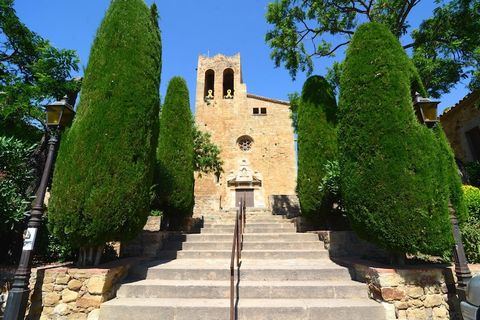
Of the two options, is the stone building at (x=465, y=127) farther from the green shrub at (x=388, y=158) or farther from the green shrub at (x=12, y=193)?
the green shrub at (x=12, y=193)

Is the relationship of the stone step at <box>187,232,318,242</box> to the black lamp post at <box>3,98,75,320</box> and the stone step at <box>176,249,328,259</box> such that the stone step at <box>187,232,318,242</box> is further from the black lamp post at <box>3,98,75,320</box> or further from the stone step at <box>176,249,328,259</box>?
the black lamp post at <box>3,98,75,320</box>

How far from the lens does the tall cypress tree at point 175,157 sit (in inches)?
278

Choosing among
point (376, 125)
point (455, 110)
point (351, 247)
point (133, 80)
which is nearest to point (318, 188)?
point (351, 247)

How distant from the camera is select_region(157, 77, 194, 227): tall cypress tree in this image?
7070mm

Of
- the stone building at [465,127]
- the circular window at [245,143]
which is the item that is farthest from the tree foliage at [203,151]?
the stone building at [465,127]

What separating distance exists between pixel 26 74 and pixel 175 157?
13.9 feet

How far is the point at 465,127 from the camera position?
34.0 ft

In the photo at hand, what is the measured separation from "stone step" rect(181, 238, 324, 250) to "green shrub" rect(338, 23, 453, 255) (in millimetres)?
2015

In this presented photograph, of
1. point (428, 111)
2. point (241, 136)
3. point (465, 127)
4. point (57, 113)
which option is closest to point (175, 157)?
point (57, 113)

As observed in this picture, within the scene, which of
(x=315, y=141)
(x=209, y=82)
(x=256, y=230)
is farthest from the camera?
(x=209, y=82)

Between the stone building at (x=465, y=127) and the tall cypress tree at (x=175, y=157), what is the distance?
10601 mm

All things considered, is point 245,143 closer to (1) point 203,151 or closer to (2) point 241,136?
(2) point 241,136

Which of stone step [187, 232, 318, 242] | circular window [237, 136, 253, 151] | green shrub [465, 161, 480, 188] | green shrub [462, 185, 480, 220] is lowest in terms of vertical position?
stone step [187, 232, 318, 242]

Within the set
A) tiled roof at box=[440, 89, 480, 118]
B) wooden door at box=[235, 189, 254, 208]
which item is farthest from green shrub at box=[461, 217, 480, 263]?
wooden door at box=[235, 189, 254, 208]
